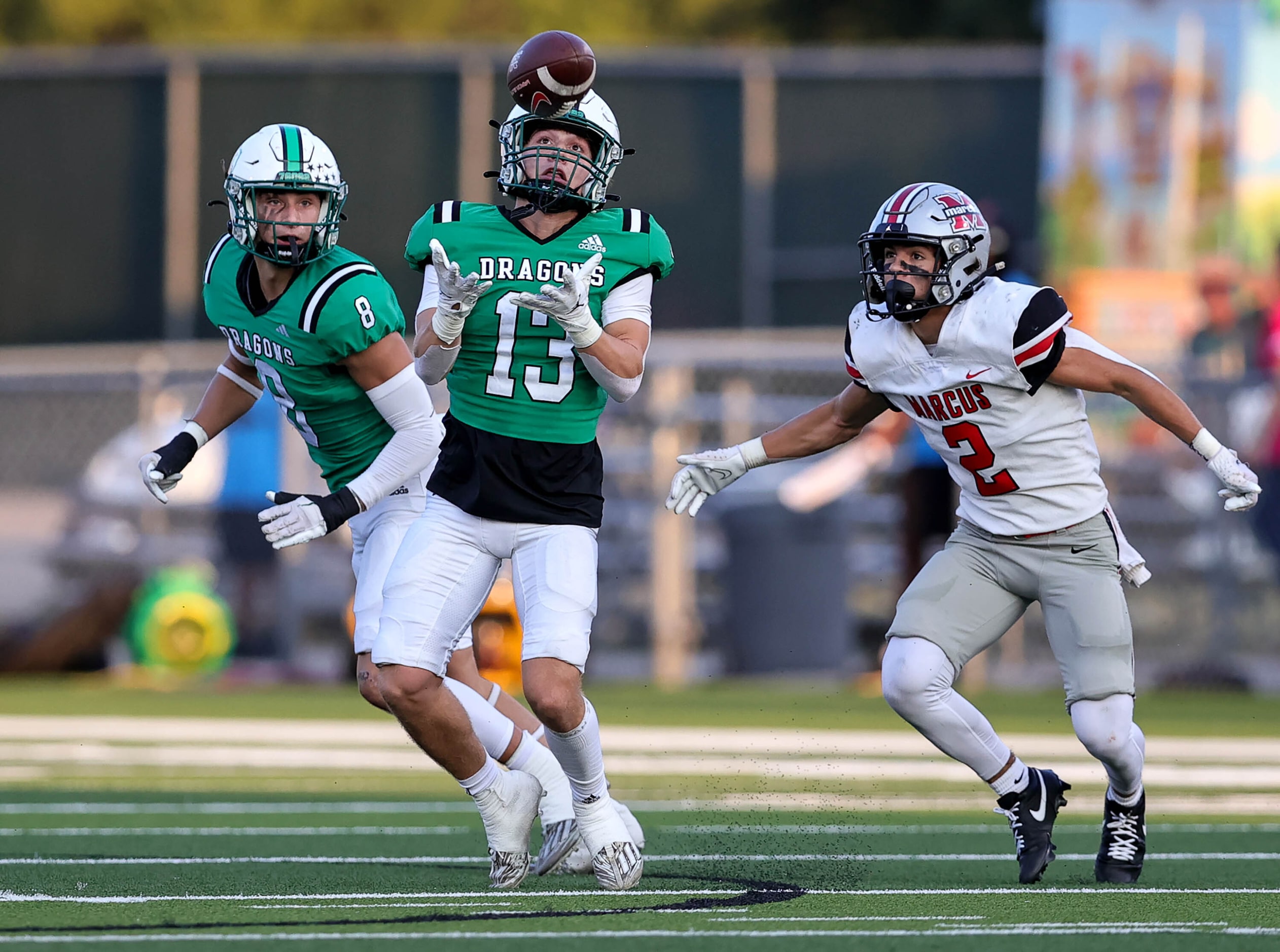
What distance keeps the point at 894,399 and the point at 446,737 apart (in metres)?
1.57

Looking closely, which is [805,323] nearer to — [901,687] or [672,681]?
[672,681]

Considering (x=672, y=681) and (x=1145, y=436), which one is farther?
(x=1145, y=436)

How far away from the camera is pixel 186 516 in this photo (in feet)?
43.5

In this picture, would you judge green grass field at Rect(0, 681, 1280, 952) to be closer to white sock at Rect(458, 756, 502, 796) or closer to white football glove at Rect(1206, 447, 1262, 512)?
white sock at Rect(458, 756, 502, 796)

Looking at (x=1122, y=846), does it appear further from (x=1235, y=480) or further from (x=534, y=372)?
(x=534, y=372)

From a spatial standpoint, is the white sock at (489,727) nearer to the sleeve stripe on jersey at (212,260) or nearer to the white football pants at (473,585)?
the white football pants at (473,585)

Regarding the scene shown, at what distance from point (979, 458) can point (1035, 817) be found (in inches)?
38.8

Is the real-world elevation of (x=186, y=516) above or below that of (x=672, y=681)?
above

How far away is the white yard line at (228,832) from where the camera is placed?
6633 millimetres

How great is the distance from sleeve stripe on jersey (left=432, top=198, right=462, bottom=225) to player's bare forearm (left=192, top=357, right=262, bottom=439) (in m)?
0.96

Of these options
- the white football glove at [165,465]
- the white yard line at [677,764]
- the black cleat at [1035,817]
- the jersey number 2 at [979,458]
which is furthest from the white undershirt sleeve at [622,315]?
the white yard line at [677,764]

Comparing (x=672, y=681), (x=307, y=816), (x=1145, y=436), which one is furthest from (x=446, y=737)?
(x=1145, y=436)

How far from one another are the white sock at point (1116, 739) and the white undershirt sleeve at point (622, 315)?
59.2 inches

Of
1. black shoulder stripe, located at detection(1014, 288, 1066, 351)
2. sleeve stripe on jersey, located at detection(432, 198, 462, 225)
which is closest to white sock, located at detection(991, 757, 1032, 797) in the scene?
black shoulder stripe, located at detection(1014, 288, 1066, 351)
